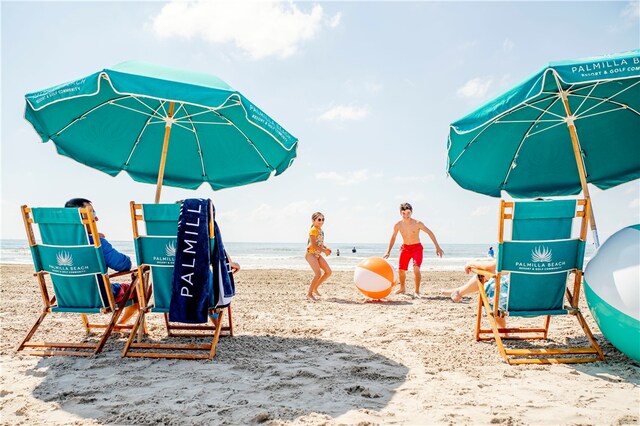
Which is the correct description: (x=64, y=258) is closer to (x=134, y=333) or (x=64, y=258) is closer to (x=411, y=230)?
(x=134, y=333)

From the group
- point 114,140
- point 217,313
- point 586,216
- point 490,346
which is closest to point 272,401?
point 217,313

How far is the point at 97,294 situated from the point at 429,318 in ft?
12.6

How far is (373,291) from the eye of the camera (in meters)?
6.91

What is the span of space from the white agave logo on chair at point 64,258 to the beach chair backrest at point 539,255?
3.82 m

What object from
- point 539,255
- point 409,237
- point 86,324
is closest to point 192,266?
point 86,324

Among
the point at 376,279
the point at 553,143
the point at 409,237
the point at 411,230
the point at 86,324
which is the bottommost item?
the point at 86,324

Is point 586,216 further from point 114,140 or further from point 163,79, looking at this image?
point 114,140

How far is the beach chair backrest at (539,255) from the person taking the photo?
3645 mm

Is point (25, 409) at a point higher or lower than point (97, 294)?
lower

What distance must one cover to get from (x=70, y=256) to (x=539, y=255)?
4.18 meters

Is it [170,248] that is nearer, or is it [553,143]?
[170,248]

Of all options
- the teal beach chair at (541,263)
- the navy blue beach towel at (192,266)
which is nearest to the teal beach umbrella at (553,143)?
the teal beach chair at (541,263)

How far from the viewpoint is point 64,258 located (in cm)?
387

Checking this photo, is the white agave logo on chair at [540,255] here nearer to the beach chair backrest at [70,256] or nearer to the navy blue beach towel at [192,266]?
the navy blue beach towel at [192,266]
